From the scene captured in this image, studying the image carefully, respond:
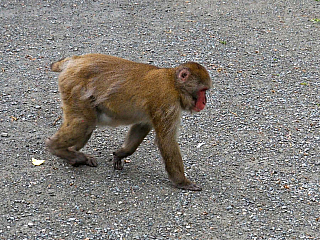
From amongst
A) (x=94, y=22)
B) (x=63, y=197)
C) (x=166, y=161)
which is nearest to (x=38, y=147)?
(x=63, y=197)

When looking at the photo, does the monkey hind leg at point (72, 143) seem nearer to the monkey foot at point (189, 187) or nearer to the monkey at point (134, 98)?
the monkey at point (134, 98)

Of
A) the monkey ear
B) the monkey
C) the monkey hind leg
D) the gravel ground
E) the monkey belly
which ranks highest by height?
the monkey ear

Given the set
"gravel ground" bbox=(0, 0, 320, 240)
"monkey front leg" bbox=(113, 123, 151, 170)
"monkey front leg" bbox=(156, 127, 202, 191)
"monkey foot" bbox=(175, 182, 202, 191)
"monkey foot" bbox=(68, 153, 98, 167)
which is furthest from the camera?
"monkey front leg" bbox=(113, 123, 151, 170)

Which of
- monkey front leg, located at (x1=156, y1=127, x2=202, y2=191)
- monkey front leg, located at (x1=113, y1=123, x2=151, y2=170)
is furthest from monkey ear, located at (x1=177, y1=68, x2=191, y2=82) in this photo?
monkey front leg, located at (x1=113, y1=123, x2=151, y2=170)

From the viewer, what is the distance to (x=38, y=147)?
5.88 metres

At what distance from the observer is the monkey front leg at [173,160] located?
5.19 metres

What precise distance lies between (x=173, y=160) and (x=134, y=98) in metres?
0.70

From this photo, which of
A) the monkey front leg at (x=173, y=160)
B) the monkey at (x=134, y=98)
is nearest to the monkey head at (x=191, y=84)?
the monkey at (x=134, y=98)

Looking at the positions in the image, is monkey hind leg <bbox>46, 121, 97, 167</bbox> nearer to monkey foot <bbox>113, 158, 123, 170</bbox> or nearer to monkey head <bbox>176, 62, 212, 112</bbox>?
monkey foot <bbox>113, 158, 123, 170</bbox>

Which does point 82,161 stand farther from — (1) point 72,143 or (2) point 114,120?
(2) point 114,120

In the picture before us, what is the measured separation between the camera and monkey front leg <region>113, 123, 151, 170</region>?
18.5ft

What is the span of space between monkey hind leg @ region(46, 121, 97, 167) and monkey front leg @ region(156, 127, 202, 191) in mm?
728

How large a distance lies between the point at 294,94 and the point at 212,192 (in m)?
2.84

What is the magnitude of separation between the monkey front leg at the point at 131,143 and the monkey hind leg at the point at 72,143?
23 centimetres
